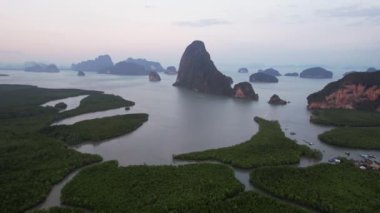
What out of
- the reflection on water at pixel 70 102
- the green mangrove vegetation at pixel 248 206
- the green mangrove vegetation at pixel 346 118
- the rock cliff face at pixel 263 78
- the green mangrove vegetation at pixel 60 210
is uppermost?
the rock cliff face at pixel 263 78

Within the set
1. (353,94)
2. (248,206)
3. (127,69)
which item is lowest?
(248,206)

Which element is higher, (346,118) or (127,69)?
(127,69)

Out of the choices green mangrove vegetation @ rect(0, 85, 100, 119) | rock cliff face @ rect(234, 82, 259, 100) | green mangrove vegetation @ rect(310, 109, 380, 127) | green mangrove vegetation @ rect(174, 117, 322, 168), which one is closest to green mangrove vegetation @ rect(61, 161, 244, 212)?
green mangrove vegetation @ rect(174, 117, 322, 168)

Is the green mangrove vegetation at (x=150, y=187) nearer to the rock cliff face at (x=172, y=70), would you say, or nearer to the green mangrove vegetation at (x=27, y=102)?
the green mangrove vegetation at (x=27, y=102)

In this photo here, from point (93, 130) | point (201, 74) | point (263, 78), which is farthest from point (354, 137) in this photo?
point (263, 78)

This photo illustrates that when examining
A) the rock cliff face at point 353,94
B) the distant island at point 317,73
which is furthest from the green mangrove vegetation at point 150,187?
the distant island at point 317,73

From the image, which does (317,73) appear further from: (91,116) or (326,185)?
(326,185)
